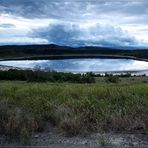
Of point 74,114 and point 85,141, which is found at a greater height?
point 74,114

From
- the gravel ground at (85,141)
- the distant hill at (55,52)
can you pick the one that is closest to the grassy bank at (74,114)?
the gravel ground at (85,141)

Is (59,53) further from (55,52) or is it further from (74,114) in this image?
(74,114)

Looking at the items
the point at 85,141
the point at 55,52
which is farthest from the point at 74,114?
the point at 55,52

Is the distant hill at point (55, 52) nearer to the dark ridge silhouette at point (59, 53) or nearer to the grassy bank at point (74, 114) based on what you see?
the dark ridge silhouette at point (59, 53)

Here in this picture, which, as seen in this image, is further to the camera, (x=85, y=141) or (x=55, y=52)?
(x=55, y=52)

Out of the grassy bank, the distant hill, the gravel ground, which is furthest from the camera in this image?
the distant hill

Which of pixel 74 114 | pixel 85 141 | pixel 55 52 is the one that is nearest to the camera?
pixel 85 141

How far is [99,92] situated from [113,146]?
12.6ft

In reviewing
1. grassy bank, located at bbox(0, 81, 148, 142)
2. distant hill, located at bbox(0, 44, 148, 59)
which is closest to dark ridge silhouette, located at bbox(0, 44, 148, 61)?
distant hill, located at bbox(0, 44, 148, 59)

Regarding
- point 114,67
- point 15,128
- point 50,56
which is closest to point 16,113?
point 15,128

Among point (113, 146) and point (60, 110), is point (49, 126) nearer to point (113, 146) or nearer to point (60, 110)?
point (60, 110)

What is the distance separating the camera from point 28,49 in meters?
45.5

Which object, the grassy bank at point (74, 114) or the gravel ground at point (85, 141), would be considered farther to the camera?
the grassy bank at point (74, 114)

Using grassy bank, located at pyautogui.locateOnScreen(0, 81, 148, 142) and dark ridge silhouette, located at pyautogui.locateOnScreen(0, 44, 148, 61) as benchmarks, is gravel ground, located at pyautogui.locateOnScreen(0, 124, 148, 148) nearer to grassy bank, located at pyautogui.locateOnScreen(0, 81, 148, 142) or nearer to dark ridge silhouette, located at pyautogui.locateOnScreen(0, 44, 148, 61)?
grassy bank, located at pyautogui.locateOnScreen(0, 81, 148, 142)
